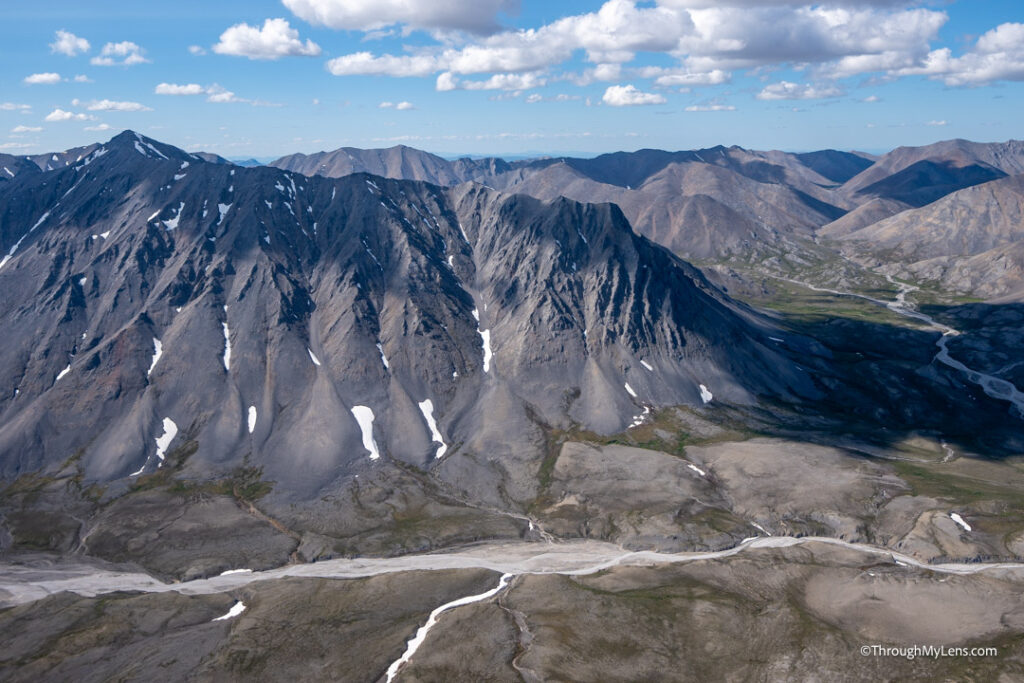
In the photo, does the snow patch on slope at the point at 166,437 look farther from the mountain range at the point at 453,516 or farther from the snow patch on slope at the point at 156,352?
the snow patch on slope at the point at 156,352

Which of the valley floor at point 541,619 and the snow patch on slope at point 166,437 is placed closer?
the valley floor at point 541,619

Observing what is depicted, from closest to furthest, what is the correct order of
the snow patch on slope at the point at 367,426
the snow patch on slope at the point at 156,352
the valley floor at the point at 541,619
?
the valley floor at the point at 541,619, the snow patch on slope at the point at 367,426, the snow patch on slope at the point at 156,352

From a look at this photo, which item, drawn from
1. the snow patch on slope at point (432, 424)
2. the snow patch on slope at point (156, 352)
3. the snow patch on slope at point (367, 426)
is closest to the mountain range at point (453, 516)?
the snow patch on slope at point (367, 426)

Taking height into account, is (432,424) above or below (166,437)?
below

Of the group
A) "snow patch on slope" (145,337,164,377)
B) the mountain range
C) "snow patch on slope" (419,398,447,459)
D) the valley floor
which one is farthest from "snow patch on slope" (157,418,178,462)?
"snow patch on slope" (419,398,447,459)

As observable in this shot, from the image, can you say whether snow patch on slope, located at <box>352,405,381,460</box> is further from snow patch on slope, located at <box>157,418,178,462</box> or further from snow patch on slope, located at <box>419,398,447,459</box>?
snow patch on slope, located at <box>157,418,178,462</box>

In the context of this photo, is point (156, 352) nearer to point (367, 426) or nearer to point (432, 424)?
point (367, 426)

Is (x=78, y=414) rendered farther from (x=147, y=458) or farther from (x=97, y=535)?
(x=97, y=535)

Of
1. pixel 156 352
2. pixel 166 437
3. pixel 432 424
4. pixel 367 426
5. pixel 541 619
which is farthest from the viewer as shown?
pixel 156 352

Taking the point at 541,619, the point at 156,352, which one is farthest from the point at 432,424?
the point at 156,352

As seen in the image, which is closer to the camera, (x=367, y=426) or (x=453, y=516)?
(x=453, y=516)

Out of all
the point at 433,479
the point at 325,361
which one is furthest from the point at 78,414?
the point at 433,479

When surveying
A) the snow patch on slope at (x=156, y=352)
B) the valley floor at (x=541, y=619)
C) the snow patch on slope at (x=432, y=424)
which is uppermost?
the snow patch on slope at (x=156, y=352)
